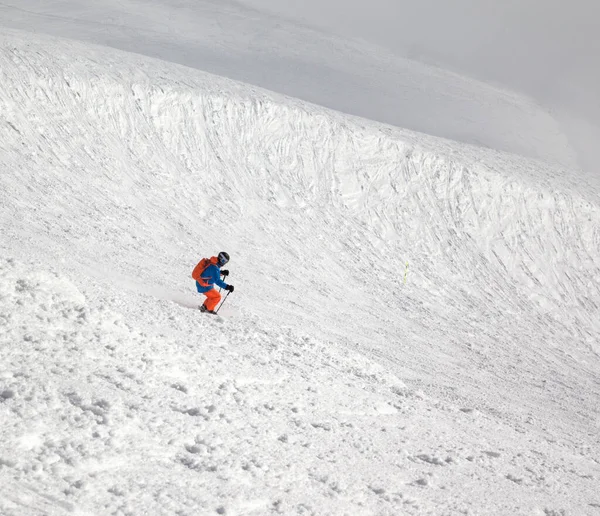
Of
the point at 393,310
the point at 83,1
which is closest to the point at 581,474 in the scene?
the point at 393,310

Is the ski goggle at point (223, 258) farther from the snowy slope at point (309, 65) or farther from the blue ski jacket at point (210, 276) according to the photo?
the snowy slope at point (309, 65)

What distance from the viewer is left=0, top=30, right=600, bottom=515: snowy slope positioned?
15.3ft

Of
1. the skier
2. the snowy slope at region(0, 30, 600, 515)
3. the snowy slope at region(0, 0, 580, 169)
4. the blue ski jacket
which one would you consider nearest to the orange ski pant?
the skier

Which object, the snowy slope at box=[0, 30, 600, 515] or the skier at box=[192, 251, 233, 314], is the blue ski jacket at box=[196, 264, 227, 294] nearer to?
the skier at box=[192, 251, 233, 314]

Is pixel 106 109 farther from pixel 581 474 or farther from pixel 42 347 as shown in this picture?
pixel 581 474

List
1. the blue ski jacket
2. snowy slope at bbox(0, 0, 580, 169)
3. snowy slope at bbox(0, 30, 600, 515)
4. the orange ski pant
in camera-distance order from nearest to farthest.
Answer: snowy slope at bbox(0, 30, 600, 515) → the orange ski pant → the blue ski jacket → snowy slope at bbox(0, 0, 580, 169)

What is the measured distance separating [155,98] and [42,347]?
21144mm

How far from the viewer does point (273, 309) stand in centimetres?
1380

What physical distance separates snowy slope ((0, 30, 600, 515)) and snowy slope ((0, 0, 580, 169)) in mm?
19517

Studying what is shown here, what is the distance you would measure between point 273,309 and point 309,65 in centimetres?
4631

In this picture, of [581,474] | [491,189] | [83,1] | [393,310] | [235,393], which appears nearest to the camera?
[235,393]

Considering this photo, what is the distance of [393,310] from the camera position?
18031mm

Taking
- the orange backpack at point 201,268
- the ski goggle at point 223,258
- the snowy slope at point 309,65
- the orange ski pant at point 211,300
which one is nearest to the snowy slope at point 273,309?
the orange ski pant at point 211,300

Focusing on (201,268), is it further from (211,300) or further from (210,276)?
(211,300)
